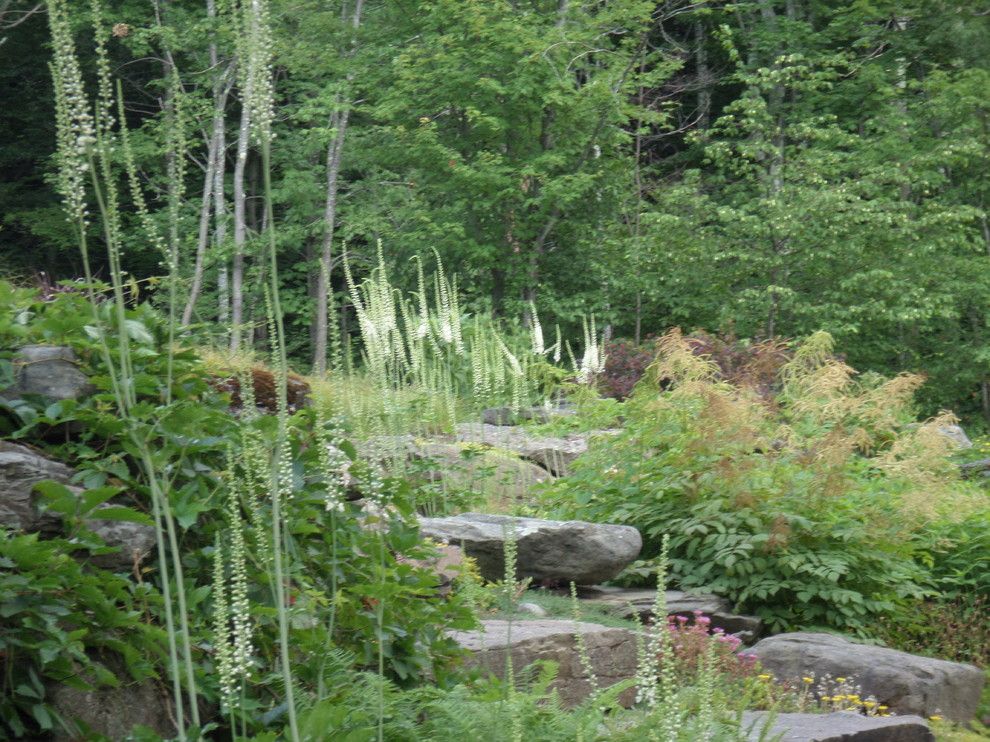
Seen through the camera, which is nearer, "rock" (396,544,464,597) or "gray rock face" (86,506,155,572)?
"gray rock face" (86,506,155,572)

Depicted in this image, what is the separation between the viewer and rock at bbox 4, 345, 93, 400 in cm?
310

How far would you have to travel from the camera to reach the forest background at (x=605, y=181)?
15086 mm

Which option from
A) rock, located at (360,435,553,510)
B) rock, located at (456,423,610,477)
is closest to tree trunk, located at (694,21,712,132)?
rock, located at (456,423,610,477)

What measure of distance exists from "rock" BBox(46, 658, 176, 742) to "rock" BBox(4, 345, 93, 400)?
0.74 m

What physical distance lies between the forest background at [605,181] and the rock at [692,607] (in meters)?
7.80

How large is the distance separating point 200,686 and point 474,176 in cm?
1251

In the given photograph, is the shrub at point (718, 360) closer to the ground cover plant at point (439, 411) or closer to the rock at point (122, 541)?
the ground cover plant at point (439, 411)

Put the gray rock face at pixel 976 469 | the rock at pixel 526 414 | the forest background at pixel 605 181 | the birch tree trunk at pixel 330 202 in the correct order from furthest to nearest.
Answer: the birch tree trunk at pixel 330 202
the forest background at pixel 605 181
the gray rock face at pixel 976 469
the rock at pixel 526 414

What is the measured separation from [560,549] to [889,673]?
1.81 metres

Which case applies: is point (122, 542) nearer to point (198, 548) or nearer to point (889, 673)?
point (198, 548)

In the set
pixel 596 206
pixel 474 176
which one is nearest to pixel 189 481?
pixel 474 176

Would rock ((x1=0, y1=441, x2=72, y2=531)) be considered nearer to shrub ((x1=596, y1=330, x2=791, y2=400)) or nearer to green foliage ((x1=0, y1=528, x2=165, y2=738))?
green foliage ((x1=0, y1=528, x2=165, y2=738))

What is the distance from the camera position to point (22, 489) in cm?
283

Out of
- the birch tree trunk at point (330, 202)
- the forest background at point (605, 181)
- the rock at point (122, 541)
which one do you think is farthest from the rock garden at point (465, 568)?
the birch tree trunk at point (330, 202)
